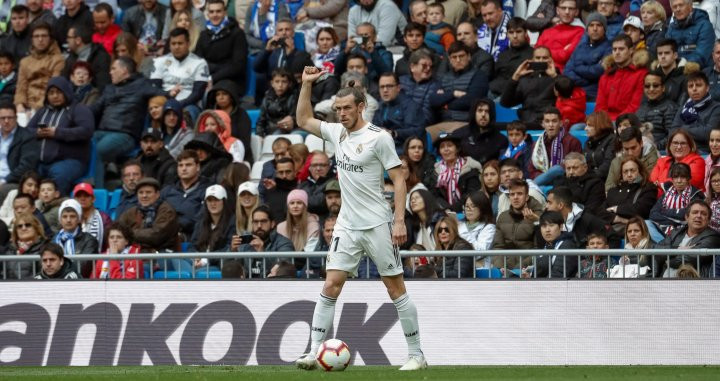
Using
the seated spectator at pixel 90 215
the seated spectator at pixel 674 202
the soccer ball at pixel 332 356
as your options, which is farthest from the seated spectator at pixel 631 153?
the seated spectator at pixel 90 215

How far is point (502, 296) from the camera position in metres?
14.1

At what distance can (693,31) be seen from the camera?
18.7m

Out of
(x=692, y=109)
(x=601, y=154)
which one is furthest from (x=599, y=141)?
(x=692, y=109)

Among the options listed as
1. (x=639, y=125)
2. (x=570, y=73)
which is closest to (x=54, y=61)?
(x=570, y=73)

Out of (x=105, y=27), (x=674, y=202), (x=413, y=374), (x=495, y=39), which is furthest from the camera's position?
(x=105, y=27)

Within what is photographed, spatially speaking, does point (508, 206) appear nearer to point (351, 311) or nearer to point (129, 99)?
point (351, 311)

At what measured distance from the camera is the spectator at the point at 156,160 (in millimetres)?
19859

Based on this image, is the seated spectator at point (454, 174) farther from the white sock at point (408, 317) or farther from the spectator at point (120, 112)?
the white sock at point (408, 317)

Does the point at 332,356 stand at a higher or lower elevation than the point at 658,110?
lower

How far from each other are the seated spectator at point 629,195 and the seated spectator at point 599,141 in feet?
2.27

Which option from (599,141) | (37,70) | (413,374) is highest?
(37,70)

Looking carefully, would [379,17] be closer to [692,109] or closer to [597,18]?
[597,18]

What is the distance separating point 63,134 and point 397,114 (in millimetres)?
4863

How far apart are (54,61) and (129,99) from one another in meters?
2.16
